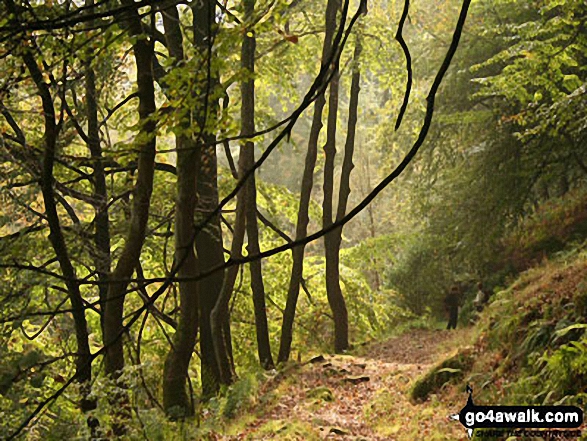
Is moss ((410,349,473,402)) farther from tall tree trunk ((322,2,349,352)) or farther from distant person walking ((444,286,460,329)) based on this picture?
distant person walking ((444,286,460,329))

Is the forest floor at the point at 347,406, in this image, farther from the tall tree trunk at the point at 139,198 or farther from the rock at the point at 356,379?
the tall tree trunk at the point at 139,198

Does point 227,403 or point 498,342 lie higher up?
point 498,342

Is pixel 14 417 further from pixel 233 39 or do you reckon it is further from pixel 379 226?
pixel 379 226

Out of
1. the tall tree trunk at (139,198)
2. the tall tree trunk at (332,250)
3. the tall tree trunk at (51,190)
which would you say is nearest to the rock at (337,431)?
the tall tree trunk at (139,198)

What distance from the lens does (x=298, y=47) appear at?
12.9 m

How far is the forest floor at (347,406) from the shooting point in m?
7.13

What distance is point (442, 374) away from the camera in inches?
331

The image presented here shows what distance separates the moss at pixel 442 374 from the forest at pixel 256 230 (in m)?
0.02

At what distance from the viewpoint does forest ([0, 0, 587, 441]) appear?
3.91 m

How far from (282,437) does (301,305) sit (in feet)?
32.5

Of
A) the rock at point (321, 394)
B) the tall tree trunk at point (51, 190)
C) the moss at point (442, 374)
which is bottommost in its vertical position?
the rock at point (321, 394)

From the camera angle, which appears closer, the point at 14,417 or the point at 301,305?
the point at 14,417

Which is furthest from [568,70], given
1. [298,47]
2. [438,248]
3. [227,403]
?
[227,403]

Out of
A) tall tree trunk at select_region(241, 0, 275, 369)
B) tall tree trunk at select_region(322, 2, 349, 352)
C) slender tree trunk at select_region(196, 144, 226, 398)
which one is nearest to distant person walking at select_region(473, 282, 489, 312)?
tall tree trunk at select_region(322, 2, 349, 352)
